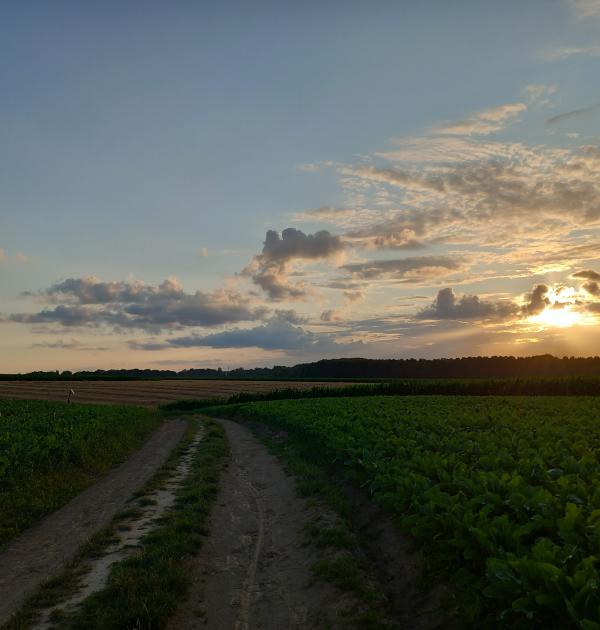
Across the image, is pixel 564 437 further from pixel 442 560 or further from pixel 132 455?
pixel 132 455

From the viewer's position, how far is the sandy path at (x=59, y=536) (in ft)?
31.4

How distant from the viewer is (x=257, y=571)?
33.5 ft

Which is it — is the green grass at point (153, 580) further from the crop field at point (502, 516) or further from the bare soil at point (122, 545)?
the crop field at point (502, 516)

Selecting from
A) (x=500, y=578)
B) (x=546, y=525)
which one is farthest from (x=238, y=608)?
(x=546, y=525)

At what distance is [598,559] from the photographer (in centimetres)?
676

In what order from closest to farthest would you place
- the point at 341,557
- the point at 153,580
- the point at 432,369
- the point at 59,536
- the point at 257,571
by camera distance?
the point at 153,580, the point at 257,571, the point at 341,557, the point at 59,536, the point at 432,369

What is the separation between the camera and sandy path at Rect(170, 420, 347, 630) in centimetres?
823

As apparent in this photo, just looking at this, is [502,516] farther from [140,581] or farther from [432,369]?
[432,369]

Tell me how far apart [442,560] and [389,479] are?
3.95 m

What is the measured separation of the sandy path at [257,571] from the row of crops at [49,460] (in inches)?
192

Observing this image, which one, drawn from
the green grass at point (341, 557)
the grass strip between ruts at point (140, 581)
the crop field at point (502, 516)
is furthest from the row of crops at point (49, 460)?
the crop field at point (502, 516)

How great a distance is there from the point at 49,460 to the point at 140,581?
1183cm

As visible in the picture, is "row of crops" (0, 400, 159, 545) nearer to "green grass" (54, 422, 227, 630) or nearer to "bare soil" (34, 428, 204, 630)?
"bare soil" (34, 428, 204, 630)

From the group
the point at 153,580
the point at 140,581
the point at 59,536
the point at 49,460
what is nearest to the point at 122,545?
the point at 59,536
